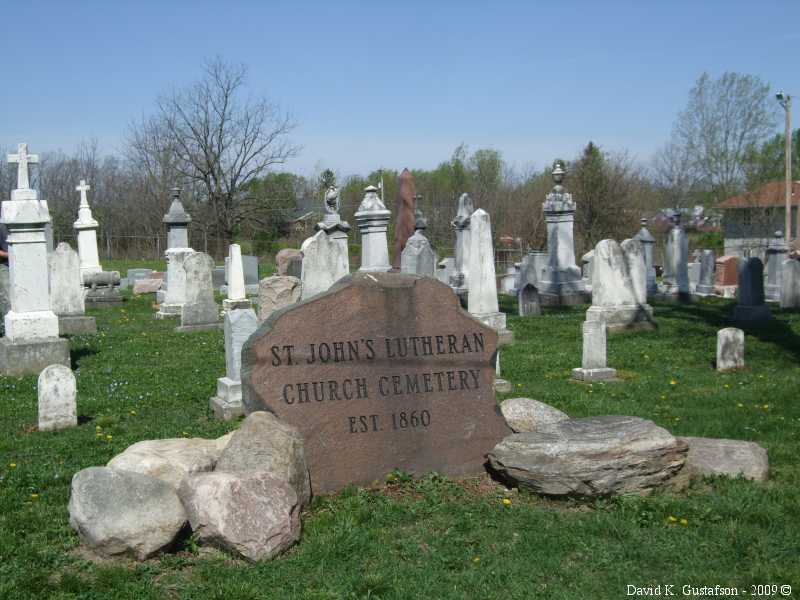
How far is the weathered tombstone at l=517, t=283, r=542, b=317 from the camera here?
57.4 feet

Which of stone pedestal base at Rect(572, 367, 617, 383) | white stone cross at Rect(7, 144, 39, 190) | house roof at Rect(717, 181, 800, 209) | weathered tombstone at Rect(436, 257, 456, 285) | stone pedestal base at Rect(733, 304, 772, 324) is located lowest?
stone pedestal base at Rect(572, 367, 617, 383)

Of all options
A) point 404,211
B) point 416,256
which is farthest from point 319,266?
point 416,256

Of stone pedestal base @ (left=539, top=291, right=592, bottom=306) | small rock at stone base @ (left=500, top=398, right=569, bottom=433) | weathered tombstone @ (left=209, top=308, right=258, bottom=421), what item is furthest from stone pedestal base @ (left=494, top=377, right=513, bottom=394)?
stone pedestal base @ (left=539, top=291, right=592, bottom=306)

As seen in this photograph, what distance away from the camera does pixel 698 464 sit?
6.21 meters

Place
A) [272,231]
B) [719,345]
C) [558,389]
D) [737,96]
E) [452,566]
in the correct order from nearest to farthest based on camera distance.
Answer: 1. [452,566]
2. [558,389]
3. [719,345]
4. [272,231]
5. [737,96]

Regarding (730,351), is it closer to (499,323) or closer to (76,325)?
(499,323)

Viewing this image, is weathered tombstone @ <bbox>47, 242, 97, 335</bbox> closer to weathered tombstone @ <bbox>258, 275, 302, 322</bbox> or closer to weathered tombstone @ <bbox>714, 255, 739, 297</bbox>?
weathered tombstone @ <bbox>258, 275, 302, 322</bbox>

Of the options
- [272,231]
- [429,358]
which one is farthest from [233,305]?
[272,231]

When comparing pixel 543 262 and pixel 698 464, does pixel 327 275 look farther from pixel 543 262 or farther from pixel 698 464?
pixel 543 262

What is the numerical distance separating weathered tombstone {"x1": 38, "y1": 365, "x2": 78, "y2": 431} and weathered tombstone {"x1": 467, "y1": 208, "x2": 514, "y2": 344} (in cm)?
627

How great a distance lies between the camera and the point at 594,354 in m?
10.6

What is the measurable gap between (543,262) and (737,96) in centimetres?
3109

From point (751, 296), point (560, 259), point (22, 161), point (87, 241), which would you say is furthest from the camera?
point (87, 241)

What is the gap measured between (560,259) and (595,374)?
33.9 feet
